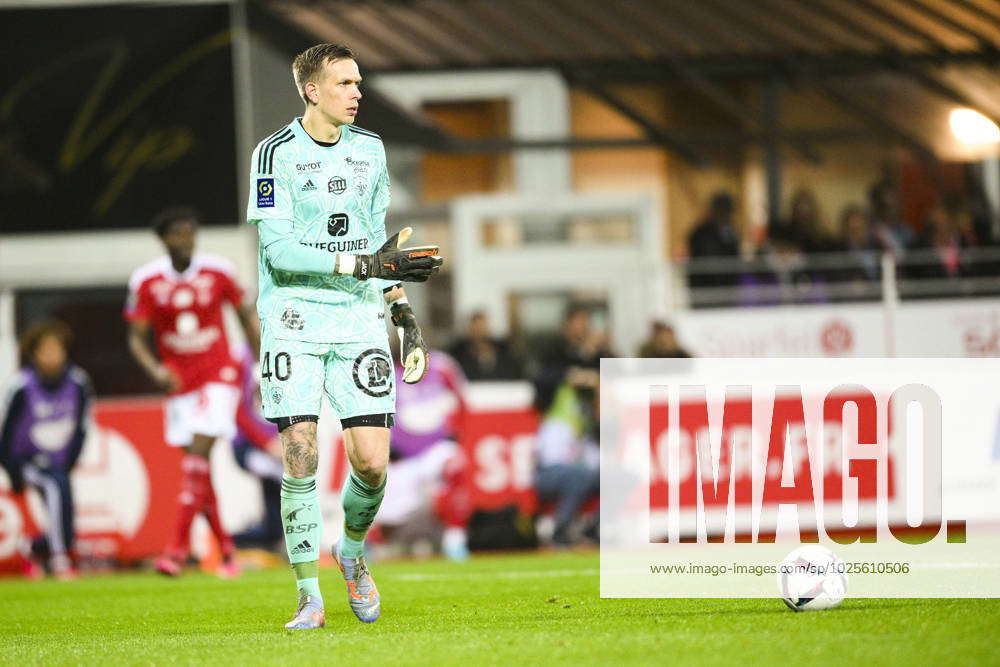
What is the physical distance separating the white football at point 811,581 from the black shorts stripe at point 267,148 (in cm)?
276

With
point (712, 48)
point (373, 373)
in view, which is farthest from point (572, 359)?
point (373, 373)

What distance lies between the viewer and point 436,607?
747 centimetres

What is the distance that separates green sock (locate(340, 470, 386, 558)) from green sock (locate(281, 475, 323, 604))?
0.79ft

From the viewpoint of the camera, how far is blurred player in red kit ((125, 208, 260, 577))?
10570mm

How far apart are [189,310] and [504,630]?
203 inches

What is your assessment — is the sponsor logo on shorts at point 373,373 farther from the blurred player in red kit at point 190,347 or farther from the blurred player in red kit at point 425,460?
the blurred player in red kit at point 425,460

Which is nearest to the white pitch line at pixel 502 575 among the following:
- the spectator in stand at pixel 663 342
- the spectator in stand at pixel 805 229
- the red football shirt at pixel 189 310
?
the red football shirt at pixel 189 310

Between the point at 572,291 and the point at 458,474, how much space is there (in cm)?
600

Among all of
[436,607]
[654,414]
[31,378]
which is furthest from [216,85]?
[436,607]

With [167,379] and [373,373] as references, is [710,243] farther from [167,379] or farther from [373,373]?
[373,373]

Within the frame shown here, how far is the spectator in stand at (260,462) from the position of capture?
42.8ft

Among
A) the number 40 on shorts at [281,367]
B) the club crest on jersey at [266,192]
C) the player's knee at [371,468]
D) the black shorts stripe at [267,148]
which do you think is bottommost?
the player's knee at [371,468]

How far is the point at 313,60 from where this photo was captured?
646 centimetres

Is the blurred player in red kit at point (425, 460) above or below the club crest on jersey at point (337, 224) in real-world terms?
below
